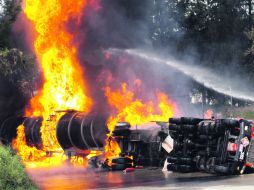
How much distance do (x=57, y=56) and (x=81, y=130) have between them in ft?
22.9

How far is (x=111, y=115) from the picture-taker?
21938 mm

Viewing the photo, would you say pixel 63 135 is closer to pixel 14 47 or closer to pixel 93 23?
pixel 93 23

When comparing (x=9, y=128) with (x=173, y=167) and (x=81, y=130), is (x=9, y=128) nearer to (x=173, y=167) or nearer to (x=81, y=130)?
(x=81, y=130)

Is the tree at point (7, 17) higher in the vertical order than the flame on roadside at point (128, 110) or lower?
higher

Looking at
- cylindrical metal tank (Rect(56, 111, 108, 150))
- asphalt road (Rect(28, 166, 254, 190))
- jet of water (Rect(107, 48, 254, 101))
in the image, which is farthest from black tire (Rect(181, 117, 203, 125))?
jet of water (Rect(107, 48, 254, 101))

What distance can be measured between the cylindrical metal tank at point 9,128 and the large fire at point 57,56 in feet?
1.66

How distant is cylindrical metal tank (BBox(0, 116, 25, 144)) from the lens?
2717cm

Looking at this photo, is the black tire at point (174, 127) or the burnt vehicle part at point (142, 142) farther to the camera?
the burnt vehicle part at point (142, 142)

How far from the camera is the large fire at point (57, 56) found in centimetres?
2676

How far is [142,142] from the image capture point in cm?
2064

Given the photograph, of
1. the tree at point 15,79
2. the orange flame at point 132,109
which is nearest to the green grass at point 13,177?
the orange flame at point 132,109

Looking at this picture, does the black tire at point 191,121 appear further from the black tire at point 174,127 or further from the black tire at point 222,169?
the black tire at point 222,169

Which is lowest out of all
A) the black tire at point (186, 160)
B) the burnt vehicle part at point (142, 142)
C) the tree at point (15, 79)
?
the black tire at point (186, 160)

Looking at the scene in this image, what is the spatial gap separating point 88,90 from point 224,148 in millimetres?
10716
